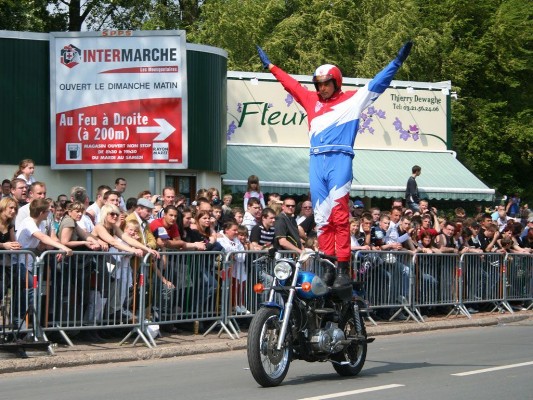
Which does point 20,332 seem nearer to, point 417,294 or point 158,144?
point 417,294

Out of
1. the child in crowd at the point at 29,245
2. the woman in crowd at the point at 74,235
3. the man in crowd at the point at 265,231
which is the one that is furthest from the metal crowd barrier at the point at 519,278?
the child in crowd at the point at 29,245

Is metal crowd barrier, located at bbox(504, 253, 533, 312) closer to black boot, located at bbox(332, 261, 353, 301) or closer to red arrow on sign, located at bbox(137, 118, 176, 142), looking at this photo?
red arrow on sign, located at bbox(137, 118, 176, 142)

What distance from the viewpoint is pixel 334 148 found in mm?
10859

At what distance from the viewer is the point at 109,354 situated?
516 inches

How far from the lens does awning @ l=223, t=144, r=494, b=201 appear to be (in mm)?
30641

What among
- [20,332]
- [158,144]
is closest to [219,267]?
[20,332]

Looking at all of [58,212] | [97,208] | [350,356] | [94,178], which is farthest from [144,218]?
[94,178]

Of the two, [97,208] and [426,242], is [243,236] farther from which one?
[426,242]

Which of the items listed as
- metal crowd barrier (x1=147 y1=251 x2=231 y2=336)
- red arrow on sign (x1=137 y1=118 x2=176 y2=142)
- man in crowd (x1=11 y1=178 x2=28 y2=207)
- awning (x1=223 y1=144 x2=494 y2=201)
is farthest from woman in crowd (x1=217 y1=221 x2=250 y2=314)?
awning (x1=223 y1=144 x2=494 y2=201)

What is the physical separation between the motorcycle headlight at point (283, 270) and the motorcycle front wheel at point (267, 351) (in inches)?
13.7

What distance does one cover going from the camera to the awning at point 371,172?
30.6 metres

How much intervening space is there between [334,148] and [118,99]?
14.1 meters

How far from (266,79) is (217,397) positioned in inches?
899

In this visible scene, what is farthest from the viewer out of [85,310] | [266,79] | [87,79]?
[266,79]
